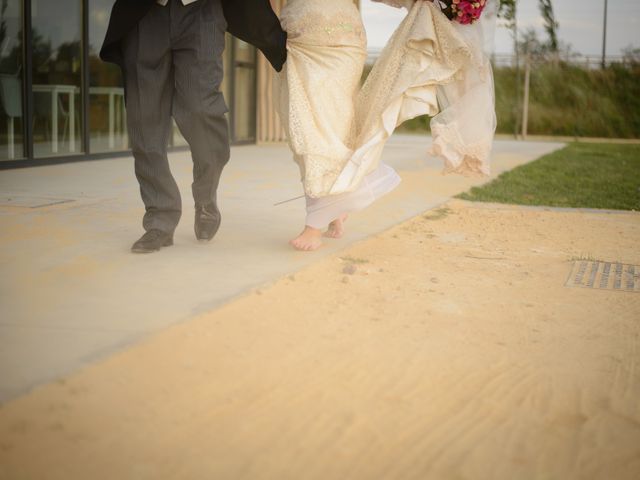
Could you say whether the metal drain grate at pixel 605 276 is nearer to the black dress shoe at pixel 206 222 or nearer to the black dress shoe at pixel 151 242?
the black dress shoe at pixel 206 222

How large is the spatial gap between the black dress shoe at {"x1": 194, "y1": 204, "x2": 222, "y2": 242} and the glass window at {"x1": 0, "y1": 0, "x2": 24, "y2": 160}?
4.39 meters

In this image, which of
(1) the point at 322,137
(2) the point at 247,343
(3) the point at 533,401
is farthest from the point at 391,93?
(3) the point at 533,401

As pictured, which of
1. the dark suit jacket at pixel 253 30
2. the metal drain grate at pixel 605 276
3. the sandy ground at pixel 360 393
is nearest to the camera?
the sandy ground at pixel 360 393

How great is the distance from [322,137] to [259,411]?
2286 millimetres

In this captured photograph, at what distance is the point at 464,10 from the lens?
4.34 metres

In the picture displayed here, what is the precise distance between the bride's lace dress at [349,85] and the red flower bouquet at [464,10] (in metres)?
0.05

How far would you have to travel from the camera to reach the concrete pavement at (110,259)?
8.92ft

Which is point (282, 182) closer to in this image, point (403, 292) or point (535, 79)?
point (403, 292)

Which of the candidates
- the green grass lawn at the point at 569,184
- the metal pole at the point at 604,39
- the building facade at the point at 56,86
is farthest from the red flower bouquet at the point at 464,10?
the metal pole at the point at 604,39

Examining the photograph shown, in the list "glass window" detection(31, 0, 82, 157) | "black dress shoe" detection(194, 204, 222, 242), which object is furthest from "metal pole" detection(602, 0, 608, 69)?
"black dress shoe" detection(194, 204, 222, 242)

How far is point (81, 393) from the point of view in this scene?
7.39ft

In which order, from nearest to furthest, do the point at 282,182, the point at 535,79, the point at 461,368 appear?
the point at 461,368, the point at 282,182, the point at 535,79

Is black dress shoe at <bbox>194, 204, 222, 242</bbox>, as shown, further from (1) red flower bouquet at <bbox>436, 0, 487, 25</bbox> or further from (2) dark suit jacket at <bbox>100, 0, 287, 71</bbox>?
(1) red flower bouquet at <bbox>436, 0, 487, 25</bbox>

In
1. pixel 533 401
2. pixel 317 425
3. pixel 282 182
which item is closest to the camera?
pixel 317 425
